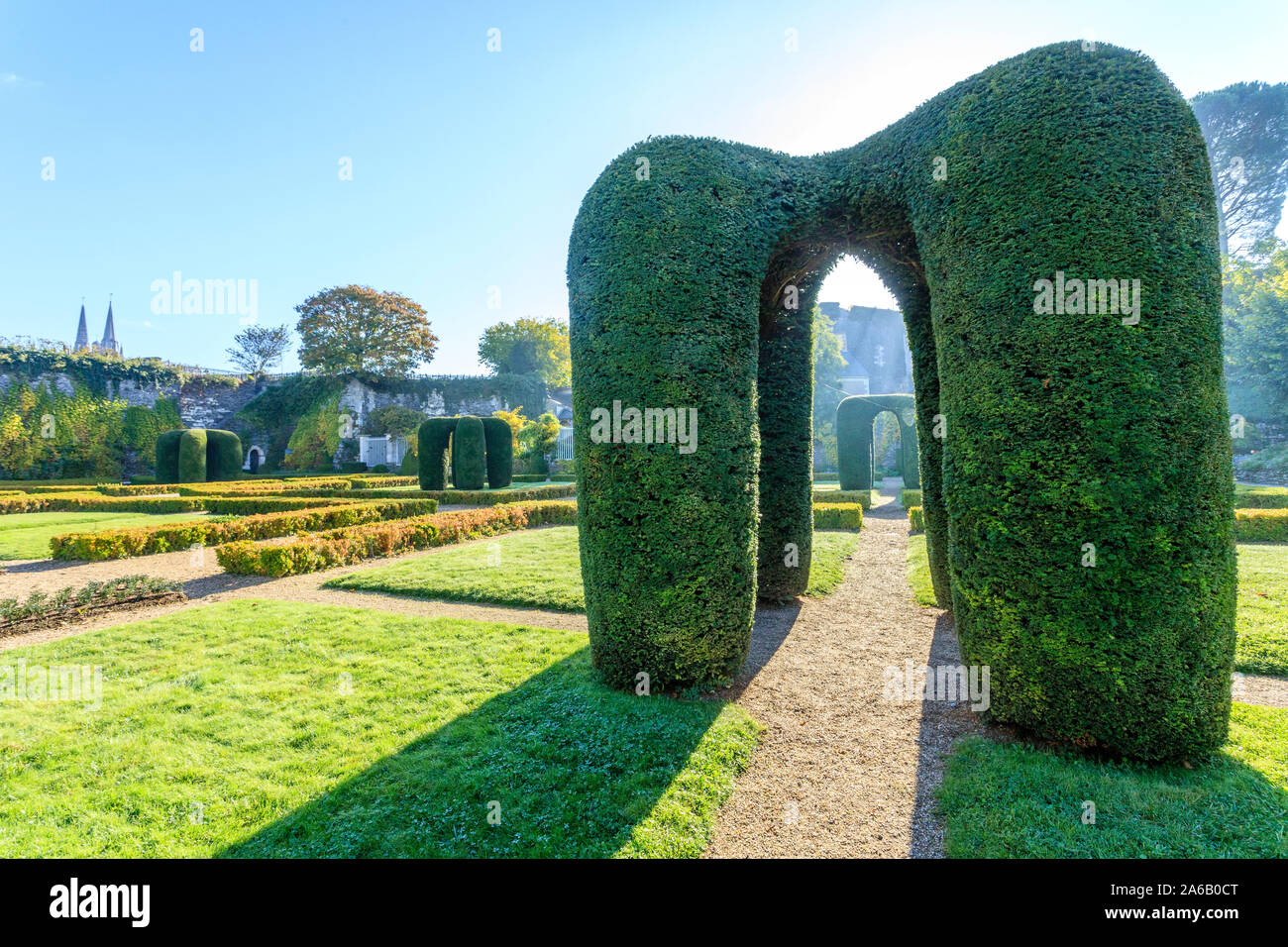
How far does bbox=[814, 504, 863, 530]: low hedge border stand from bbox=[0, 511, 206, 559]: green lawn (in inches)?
728

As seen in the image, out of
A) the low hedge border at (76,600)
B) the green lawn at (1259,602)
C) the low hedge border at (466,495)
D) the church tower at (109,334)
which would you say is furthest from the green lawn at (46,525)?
the church tower at (109,334)

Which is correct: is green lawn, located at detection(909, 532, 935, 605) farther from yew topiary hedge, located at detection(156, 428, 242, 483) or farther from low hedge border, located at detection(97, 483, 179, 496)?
yew topiary hedge, located at detection(156, 428, 242, 483)

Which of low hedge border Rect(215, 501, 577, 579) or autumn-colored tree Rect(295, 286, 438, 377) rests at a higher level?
autumn-colored tree Rect(295, 286, 438, 377)

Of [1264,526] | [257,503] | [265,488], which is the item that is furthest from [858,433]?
[265,488]

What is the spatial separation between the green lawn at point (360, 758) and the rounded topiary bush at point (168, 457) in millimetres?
27777

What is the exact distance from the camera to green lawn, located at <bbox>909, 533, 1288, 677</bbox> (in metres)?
5.67

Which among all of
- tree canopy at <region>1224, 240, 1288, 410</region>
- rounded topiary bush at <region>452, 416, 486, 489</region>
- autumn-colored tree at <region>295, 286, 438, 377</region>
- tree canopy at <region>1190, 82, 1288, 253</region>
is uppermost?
tree canopy at <region>1190, 82, 1288, 253</region>

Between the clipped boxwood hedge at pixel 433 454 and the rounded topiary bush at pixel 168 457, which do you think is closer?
the clipped boxwood hedge at pixel 433 454

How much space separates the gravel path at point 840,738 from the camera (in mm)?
3361

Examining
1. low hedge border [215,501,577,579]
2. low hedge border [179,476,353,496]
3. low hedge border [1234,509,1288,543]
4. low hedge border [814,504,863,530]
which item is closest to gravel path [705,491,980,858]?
low hedge border [814,504,863,530]

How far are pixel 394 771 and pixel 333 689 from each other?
1.90 meters

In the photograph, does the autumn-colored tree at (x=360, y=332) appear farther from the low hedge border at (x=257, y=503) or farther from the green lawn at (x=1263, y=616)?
the green lawn at (x=1263, y=616)

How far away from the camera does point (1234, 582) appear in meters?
3.73

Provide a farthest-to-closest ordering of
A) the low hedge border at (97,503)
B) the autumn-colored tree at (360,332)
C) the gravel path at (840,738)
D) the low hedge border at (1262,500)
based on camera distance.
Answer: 1. the autumn-colored tree at (360,332)
2. the low hedge border at (97,503)
3. the low hedge border at (1262,500)
4. the gravel path at (840,738)
